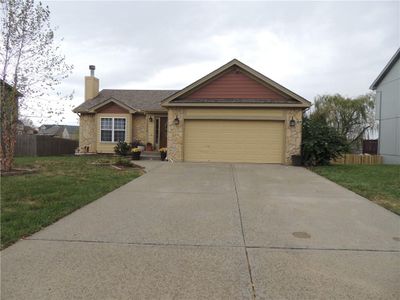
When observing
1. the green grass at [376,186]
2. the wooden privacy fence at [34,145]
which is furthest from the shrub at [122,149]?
the green grass at [376,186]

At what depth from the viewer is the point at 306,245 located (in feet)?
14.1

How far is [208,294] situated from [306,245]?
1.94 metres

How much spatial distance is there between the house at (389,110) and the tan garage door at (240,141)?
27.1 feet

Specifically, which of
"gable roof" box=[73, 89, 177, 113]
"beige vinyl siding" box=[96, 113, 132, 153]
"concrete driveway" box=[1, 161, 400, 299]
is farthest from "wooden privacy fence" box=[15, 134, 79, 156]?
"concrete driveway" box=[1, 161, 400, 299]

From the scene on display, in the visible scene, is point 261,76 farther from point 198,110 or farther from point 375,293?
point 375,293

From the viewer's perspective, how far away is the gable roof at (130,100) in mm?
19922

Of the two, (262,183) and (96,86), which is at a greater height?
(96,86)

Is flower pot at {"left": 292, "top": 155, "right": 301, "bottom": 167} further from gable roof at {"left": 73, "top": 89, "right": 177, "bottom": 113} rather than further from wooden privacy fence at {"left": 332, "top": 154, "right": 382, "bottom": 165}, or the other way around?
gable roof at {"left": 73, "top": 89, "right": 177, "bottom": 113}

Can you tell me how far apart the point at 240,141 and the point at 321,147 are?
12.6 ft

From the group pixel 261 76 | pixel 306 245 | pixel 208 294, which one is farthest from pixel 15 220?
pixel 261 76

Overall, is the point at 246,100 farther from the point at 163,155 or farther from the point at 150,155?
the point at 150,155

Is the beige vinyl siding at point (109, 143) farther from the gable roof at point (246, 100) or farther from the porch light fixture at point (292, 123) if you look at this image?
the porch light fixture at point (292, 123)

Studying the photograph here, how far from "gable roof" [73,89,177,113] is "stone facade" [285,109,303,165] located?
845 cm

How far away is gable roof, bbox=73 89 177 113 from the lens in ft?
65.4
